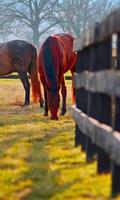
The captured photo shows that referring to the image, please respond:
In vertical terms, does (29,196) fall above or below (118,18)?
below

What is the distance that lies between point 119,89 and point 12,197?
1161mm

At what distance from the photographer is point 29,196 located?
13.9 ft

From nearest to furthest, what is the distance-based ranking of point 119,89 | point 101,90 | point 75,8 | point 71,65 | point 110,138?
point 119,89
point 110,138
point 101,90
point 71,65
point 75,8

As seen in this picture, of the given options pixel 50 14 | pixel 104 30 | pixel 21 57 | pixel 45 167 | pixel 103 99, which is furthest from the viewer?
pixel 50 14

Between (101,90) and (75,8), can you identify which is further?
(75,8)

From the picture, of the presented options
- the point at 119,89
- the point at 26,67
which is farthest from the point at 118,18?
the point at 26,67

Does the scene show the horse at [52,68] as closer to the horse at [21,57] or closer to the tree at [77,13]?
the horse at [21,57]

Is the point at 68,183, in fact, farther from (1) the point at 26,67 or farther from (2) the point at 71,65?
(1) the point at 26,67

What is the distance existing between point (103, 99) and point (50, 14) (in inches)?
1825

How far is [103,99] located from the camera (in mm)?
5082

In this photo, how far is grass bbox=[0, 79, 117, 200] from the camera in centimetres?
426

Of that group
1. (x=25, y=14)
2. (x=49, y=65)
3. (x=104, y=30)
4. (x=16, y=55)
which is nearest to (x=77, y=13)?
(x=25, y=14)

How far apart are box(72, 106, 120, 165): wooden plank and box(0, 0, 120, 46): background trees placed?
44.4 metres

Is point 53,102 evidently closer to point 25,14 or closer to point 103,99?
point 103,99
